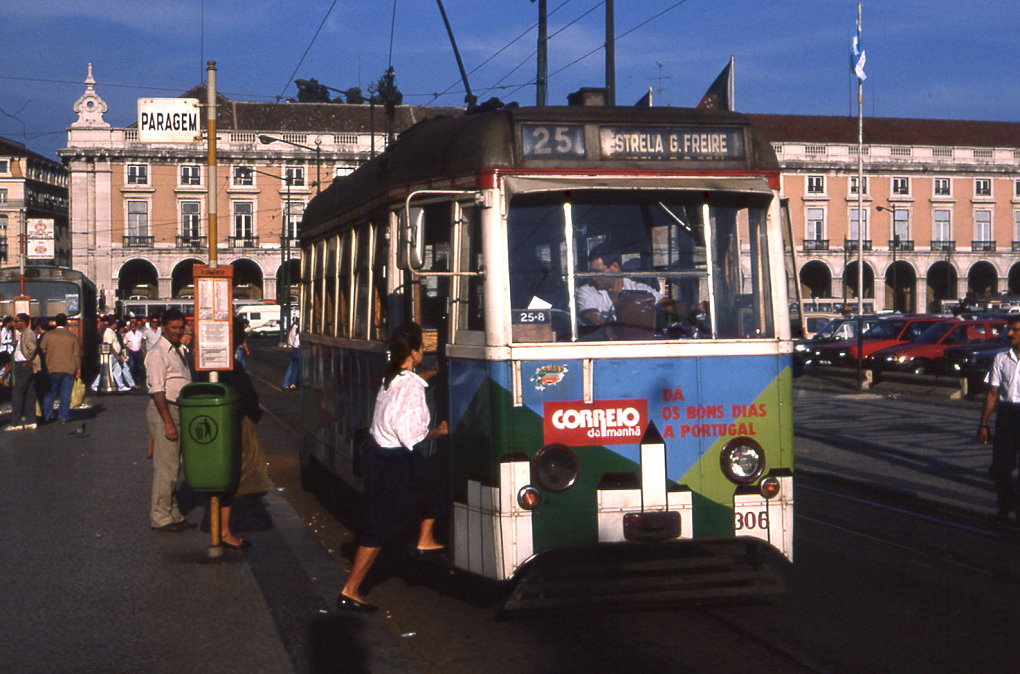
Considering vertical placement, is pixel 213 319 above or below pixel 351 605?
above

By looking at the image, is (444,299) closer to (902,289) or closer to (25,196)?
(902,289)

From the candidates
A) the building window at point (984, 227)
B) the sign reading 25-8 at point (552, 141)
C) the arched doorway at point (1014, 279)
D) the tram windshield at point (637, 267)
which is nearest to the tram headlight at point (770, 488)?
the tram windshield at point (637, 267)

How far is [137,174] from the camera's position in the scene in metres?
84.2

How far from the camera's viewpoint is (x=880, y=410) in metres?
24.5

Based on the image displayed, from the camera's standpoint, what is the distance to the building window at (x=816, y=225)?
86438 millimetres

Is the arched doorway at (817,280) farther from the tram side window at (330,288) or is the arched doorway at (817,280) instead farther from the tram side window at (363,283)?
the tram side window at (363,283)

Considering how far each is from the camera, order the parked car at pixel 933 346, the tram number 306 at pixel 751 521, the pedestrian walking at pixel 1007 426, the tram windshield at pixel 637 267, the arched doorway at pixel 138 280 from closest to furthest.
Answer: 1. the tram windshield at pixel 637 267
2. the tram number 306 at pixel 751 521
3. the pedestrian walking at pixel 1007 426
4. the parked car at pixel 933 346
5. the arched doorway at pixel 138 280

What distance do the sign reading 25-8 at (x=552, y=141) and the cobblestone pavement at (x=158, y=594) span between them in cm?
287

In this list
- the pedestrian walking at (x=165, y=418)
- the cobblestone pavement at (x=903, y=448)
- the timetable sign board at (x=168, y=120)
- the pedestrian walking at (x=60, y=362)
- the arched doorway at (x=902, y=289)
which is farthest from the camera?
the arched doorway at (x=902, y=289)

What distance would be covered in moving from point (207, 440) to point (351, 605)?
2285 millimetres

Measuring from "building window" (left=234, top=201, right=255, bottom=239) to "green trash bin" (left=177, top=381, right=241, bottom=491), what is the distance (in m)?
78.6

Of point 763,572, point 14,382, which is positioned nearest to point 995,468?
point 763,572

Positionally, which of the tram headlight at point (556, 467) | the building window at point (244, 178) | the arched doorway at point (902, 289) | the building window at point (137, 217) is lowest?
the tram headlight at point (556, 467)

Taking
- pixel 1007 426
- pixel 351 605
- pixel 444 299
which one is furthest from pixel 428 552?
pixel 1007 426
